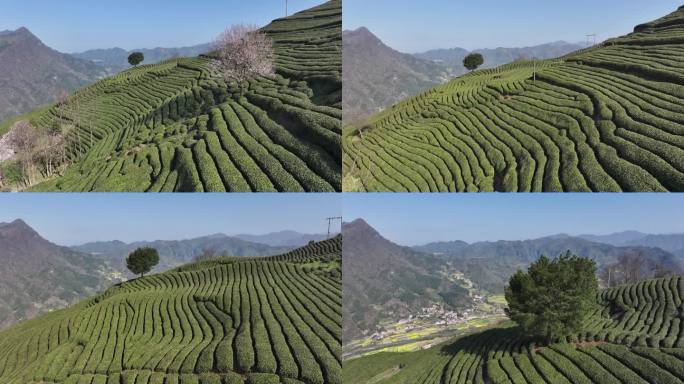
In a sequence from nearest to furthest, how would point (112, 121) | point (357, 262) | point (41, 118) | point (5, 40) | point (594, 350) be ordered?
point (357, 262)
point (594, 350)
point (112, 121)
point (41, 118)
point (5, 40)

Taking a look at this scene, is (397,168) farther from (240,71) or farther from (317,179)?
(240,71)

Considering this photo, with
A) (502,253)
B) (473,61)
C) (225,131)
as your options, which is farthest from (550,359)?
(473,61)

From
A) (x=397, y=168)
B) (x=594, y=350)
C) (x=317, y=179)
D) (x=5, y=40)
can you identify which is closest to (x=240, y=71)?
(x=397, y=168)

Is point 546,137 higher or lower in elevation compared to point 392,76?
lower

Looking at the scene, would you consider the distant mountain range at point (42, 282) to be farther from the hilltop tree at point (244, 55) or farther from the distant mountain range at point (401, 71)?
the distant mountain range at point (401, 71)

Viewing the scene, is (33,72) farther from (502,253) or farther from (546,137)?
(502,253)

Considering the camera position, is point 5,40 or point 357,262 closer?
point 357,262

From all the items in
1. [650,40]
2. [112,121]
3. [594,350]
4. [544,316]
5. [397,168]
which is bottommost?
[594,350]
